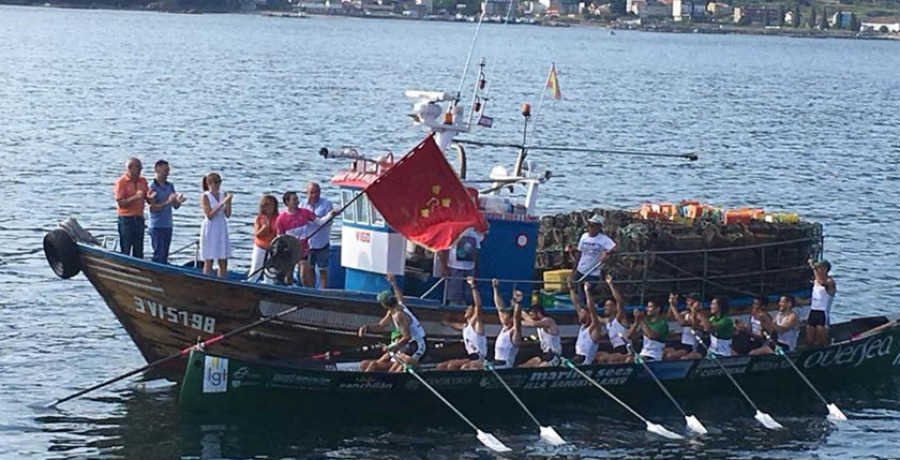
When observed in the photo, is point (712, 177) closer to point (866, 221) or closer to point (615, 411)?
point (866, 221)

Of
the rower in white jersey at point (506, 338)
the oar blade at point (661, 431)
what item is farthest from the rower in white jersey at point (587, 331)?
the oar blade at point (661, 431)

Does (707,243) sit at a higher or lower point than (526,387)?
higher

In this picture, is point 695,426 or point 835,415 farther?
point 835,415

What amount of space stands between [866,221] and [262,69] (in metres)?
75.4

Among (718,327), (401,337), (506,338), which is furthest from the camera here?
(718,327)

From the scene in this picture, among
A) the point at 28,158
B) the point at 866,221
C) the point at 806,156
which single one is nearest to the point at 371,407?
the point at 866,221

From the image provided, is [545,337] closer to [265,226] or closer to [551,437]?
[551,437]

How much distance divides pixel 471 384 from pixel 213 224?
5.05 meters

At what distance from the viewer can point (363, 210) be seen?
93.2 ft

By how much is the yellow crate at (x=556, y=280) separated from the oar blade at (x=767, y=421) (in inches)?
157

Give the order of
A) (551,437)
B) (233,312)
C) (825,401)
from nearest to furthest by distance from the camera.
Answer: (551,437) → (233,312) → (825,401)

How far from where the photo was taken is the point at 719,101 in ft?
350

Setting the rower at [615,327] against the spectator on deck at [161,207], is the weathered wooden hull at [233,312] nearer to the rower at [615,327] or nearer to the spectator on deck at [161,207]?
the spectator on deck at [161,207]

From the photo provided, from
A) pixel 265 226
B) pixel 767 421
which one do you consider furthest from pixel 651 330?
pixel 265 226
